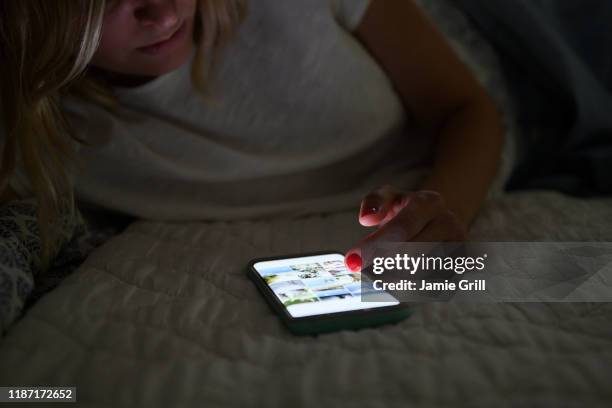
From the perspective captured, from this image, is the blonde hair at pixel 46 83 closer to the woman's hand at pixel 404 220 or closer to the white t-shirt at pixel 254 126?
the white t-shirt at pixel 254 126

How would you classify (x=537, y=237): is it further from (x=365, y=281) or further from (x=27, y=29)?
(x=27, y=29)

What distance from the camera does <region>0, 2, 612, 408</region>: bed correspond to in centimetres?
39

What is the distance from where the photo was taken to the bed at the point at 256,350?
15.2 inches

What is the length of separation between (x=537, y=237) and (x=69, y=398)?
526 mm

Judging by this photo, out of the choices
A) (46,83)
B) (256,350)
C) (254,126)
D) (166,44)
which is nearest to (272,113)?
(254,126)

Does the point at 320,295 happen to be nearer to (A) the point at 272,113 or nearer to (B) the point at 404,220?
(B) the point at 404,220

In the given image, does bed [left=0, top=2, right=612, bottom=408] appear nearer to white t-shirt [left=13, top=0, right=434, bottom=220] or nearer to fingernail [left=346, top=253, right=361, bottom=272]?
fingernail [left=346, top=253, right=361, bottom=272]

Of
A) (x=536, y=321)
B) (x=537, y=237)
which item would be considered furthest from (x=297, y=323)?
(x=537, y=237)

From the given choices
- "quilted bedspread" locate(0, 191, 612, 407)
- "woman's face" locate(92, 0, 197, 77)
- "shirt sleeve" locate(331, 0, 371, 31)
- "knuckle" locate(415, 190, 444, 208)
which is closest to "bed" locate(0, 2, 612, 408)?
"quilted bedspread" locate(0, 191, 612, 407)

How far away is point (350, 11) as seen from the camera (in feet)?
2.67

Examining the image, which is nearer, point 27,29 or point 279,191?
point 27,29

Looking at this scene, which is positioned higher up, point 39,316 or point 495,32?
point 495,32

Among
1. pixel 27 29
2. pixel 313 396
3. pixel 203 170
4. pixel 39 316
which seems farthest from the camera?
pixel 203 170

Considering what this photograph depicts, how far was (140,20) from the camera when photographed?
26.2 inches
